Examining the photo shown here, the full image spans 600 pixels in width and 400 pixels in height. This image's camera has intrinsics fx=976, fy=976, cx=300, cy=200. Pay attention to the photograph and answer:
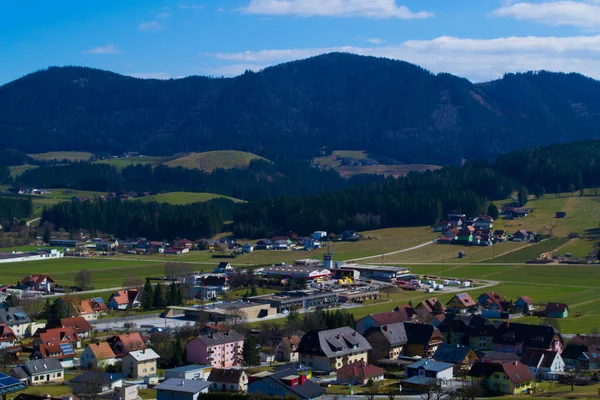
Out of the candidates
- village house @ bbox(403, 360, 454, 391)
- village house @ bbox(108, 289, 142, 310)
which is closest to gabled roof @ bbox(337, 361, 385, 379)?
village house @ bbox(403, 360, 454, 391)

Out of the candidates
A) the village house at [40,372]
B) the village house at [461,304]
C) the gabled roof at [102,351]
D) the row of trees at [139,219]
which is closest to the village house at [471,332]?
the village house at [461,304]

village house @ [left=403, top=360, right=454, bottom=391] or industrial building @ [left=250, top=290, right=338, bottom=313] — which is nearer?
village house @ [left=403, top=360, right=454, bottom=391]

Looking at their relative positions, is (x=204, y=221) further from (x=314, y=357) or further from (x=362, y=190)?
(x=314, y=357)

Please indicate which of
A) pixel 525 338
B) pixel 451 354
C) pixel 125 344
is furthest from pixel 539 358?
pixel 125 344

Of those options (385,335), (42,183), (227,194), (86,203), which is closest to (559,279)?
(385,335)

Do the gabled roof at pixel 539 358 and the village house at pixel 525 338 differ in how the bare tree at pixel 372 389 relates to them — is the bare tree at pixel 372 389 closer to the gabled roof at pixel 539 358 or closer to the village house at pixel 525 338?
the gabled roof at pixel 539 358

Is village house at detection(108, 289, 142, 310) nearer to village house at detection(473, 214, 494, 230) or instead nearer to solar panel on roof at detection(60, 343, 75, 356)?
solar panel on roof at detection(60, 343, 75, 356)

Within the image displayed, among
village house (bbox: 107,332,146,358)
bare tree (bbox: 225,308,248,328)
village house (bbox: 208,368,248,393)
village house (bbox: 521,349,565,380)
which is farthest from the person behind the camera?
bare tree (bbox: 225,308,248,328)
